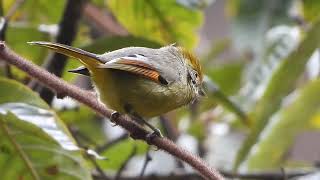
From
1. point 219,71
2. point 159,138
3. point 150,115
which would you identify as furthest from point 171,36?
point 159,138

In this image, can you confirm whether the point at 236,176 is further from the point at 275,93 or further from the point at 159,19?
the point at 159,19

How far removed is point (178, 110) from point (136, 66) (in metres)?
0.69

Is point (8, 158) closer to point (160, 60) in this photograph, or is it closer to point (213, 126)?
point (160, 60)

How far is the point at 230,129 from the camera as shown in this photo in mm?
2879

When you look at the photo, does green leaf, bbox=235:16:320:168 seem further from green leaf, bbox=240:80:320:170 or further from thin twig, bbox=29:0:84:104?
thin twig, bbox=29:0:84:104

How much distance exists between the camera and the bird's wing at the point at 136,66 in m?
1.42

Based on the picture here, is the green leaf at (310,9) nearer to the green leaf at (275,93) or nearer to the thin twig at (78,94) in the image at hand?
the green leaf at (275,93)

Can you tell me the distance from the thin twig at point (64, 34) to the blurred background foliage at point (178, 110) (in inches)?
0.8

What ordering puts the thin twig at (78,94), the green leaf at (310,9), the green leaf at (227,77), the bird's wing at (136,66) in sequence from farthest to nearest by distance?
the green leaf at (227,77) → the green leaf at (310,9) → the bird's wing at (136,66) → the thin twig at (78,94)

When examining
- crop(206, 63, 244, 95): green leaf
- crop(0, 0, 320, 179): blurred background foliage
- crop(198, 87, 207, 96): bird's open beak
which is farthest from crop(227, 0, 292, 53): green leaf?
crop(198, 87, 207, 96): bird's open beak

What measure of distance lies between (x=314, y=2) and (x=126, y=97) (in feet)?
3.85

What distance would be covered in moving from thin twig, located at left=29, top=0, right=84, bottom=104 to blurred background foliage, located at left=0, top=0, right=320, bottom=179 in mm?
21

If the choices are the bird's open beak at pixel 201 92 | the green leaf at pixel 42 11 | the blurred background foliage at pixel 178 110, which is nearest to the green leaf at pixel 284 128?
the blurred background foliage at pixel 178 110

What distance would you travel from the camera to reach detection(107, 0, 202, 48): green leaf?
7.27ft
